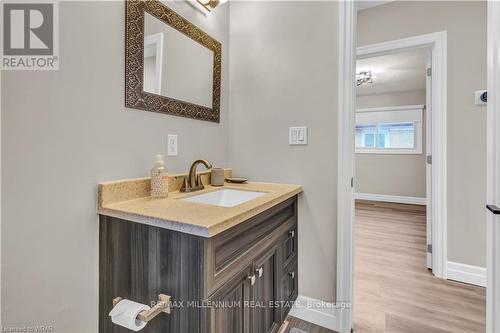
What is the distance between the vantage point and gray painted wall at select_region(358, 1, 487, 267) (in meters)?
2.12

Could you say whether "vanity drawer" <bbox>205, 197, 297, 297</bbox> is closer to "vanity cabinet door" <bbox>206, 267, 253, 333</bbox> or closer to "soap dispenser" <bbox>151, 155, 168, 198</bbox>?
"vanity cabinet door" <bbox>206, 267, 253, 333</bbox>

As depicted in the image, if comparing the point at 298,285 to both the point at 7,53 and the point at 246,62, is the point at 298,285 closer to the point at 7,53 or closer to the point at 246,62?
the point at 246,62

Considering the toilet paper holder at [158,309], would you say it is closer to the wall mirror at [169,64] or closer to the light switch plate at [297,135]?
the wall mirror at [169,64]

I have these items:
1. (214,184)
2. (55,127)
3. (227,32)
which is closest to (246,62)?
(227,32)

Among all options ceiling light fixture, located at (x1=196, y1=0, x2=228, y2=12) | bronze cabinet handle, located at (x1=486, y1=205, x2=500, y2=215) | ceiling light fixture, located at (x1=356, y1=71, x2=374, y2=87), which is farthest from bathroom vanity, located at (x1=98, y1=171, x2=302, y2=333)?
ceiling light fixture, located at (x1=356, y1=71, x2=374, y2=87)

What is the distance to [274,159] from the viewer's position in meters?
1.72

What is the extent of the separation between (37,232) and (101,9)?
90 cm

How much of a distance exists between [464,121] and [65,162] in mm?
2848

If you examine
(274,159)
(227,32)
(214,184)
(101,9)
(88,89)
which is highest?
(227,32)

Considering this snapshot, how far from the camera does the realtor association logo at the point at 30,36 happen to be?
32.2 inches

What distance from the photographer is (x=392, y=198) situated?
547 centimetres

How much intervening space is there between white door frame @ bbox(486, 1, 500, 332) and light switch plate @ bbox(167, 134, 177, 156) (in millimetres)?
1466

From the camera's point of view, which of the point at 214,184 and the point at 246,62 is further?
the point at 246,62

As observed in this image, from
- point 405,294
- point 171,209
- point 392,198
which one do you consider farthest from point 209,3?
point 392,198
